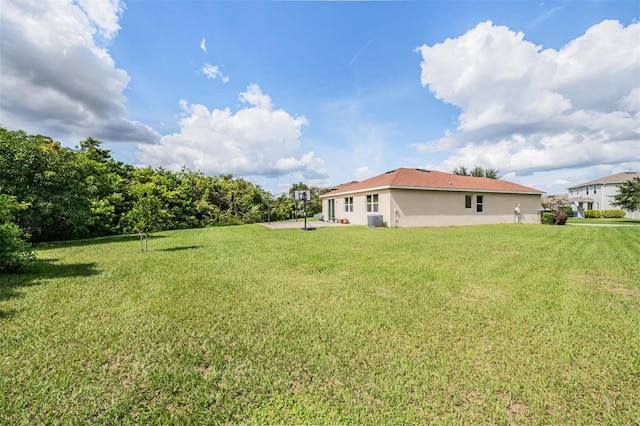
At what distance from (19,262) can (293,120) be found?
16.9 m

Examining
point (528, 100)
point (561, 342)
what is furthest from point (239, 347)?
point (528, 100)

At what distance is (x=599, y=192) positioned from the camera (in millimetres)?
43000

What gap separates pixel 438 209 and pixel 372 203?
14.5ft

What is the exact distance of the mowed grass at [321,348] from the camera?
1976 mm

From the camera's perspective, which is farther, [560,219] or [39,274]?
[560,219]

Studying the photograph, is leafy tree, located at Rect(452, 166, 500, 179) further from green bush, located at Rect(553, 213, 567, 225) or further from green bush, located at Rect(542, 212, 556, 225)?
green bush, located at Rect(553, 213, 567, 225)

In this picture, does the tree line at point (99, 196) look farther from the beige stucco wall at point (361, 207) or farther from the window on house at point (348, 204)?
the window on house at point (348, 204)

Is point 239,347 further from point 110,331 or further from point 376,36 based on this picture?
point 376,36

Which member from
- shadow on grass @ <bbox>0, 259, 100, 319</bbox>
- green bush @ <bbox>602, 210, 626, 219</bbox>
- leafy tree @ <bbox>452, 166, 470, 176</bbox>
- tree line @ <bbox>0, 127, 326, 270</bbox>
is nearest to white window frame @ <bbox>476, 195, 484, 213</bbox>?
tree line @ <bbox>0, 127, 326, 270</bbox>

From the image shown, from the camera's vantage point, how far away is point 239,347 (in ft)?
9.17

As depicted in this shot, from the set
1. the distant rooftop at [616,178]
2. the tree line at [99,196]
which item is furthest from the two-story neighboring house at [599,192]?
the tree line at [99,196]

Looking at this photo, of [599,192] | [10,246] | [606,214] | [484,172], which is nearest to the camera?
[10,246]

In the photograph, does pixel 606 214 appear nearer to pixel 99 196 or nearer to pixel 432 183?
pixel 432 183

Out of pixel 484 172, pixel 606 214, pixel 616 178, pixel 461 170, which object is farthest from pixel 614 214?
pixel 461 170
